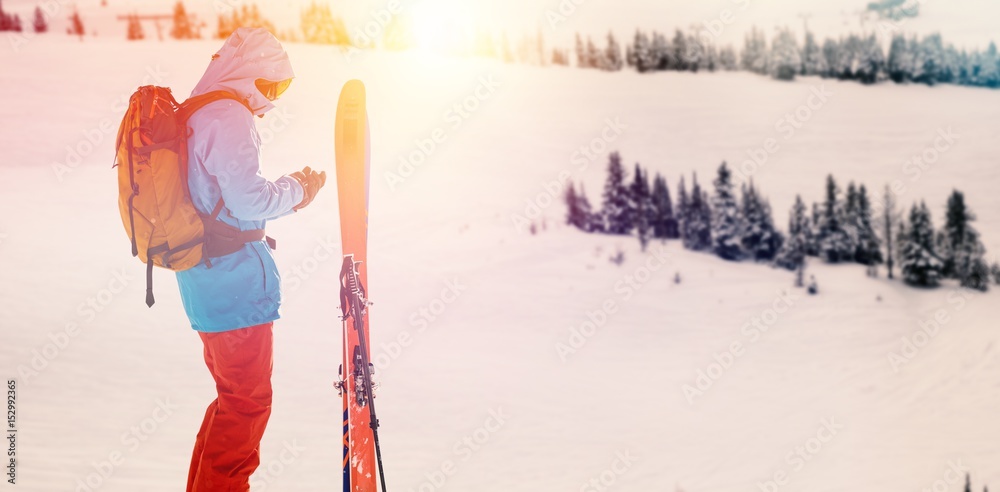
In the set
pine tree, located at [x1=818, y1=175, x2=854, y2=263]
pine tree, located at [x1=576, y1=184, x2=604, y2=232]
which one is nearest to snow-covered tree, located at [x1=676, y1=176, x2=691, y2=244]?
pine tree, located at [x1=576, y1=184, x2=604, y2=232]

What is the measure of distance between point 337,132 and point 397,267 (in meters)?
6.15

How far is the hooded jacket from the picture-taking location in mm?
2150

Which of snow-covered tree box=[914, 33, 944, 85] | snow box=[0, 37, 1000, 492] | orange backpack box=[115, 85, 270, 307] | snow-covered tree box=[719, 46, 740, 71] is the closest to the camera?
orange backpack box=[115, 85, 270, 307]

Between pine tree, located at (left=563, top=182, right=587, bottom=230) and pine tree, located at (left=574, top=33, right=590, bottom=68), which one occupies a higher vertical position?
pine tree, located at (left=574, top=33, right=590, bottom=68)

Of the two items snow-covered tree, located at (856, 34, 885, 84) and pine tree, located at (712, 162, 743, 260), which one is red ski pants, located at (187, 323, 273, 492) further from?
snow-covered tree, located at (856, 34, 885, 84)

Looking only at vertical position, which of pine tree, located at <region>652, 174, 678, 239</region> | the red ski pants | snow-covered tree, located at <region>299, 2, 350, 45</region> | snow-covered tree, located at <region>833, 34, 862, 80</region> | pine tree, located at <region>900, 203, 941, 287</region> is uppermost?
A: snow-covered tree, located at <region>299, 2, 350, 45</region>

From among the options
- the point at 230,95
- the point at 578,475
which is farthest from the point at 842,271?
the point at 230,95

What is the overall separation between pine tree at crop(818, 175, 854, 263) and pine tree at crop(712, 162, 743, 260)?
1353 millimetres

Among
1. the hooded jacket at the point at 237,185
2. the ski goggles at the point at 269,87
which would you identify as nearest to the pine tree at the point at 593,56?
the ski goggles at the point at 269,87

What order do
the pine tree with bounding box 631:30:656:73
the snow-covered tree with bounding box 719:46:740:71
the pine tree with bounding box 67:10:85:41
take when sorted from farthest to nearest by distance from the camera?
the snow-covered tree with bounding box 719:46:740:71, the pine tree with bounding box 631:30:656:73, the pine tree with bounding box 67:10:85:41

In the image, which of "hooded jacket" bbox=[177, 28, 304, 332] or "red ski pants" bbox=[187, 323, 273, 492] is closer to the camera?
"hooded jacket" bbox=[177, 28, 304, 332]

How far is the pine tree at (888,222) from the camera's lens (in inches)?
446

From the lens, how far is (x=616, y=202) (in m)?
11.7

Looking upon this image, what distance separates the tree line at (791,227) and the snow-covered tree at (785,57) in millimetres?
3702
